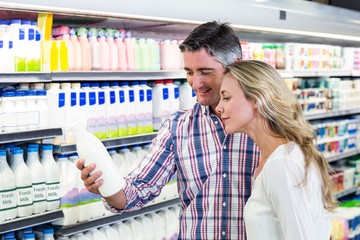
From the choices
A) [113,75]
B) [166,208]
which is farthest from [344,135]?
[113,75]

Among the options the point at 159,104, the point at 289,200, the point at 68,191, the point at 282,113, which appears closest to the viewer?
the point at 289,200

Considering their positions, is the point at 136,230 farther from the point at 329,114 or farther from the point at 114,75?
the point at 329,114

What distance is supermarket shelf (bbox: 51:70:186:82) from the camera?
3.31 meters

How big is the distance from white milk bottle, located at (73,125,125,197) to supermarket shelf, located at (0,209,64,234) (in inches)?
44.0

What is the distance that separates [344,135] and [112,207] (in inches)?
198

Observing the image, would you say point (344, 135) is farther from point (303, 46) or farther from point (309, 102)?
point (303, 46)

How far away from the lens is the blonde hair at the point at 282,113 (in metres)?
2.03

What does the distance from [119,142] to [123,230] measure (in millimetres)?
609

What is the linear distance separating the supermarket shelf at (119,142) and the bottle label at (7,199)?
355 millimetres

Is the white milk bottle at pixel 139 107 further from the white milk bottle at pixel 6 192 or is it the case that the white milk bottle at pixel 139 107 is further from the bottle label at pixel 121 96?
the white milk bottle at pixel 6 192

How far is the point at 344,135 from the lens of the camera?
6.79 meters

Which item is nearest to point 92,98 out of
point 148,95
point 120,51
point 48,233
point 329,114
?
point 120,51

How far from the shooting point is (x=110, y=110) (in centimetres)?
370

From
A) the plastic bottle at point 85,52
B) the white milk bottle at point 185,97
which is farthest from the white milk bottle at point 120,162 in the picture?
the white milk bottle at point 185,97
